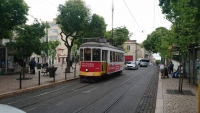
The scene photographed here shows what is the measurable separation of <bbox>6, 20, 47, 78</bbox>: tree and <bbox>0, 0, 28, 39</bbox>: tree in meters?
2.24

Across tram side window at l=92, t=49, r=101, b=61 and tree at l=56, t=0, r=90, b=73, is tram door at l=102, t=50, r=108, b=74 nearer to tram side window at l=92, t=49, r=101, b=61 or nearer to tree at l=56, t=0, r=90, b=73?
tram side window at l=92, t=49, r=101, b=61

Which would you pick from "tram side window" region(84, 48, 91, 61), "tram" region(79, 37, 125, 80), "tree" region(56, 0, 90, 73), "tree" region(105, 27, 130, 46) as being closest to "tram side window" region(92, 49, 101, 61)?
"tram" region(79, 37, 125, 80)

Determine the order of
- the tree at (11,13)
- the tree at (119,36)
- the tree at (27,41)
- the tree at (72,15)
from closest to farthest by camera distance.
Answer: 1. the tree at (27,41)
2. the tree at (11,13)
3. the tree at (72,15)
4. the tree at (119,36)

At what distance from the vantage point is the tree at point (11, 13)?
18116 millimetres

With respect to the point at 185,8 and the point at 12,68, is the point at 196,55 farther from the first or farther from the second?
the point at 12,68

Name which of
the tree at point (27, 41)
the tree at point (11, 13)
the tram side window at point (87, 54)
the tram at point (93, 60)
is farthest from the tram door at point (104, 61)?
the tree at point (11, 13)

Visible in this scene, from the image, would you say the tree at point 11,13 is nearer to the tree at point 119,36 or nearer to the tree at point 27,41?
the tree at point 27,41

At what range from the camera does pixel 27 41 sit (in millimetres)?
16797

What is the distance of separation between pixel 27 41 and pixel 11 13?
4.83 m

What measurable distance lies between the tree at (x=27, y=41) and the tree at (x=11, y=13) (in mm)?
2240

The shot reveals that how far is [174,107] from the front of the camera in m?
8.67

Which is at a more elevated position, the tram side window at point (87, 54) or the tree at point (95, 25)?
the tree at point (95, 25)

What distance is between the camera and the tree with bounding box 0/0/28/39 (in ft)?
59.4

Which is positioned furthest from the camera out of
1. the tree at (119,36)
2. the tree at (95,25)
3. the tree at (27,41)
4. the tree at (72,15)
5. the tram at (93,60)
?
the tree at (119,36)
